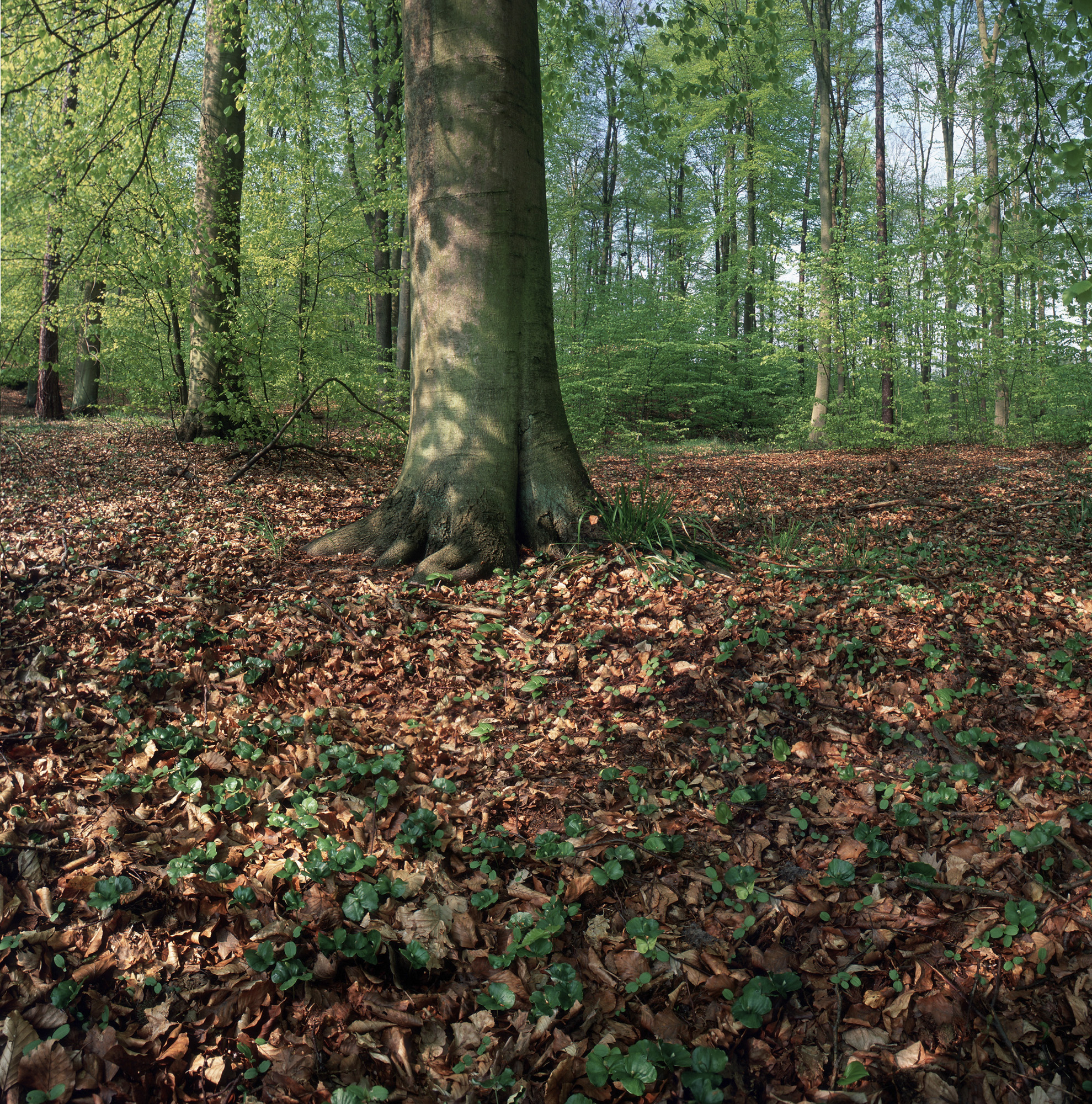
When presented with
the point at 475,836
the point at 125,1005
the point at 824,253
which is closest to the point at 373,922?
the point at 475,836

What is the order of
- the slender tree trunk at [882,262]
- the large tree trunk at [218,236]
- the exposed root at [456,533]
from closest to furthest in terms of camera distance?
the exposed root at [456,533] < the large tree trunk at [218,236] < the slender tree trunk at [882,262]

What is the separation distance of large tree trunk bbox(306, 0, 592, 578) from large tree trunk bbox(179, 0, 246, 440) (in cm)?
352

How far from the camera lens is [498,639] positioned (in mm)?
3934

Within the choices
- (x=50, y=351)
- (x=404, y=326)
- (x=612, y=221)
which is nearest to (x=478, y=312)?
(x=404, y=326)

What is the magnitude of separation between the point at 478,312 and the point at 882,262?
10784 mm

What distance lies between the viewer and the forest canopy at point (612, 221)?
17.4 feet

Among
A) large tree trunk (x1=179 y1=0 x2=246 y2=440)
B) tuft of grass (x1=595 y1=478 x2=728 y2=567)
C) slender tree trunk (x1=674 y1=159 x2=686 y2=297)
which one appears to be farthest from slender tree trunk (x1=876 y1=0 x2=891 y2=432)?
large tree trunk (x1=179 y1=0 x2=246 y2=440)

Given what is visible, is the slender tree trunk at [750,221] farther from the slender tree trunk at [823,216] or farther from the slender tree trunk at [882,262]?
the slender tree trunk at [882,262]

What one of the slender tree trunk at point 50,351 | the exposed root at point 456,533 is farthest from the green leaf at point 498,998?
the slender tree trunk at point 50,351

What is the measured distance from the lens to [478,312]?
442 cm

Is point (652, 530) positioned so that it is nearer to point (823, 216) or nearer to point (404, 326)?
point (823, 216)

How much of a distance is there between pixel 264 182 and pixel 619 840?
7883 mm

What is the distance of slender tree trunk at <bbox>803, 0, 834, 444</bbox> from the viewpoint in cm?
1270

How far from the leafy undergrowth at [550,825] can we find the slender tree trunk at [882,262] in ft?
29.2
